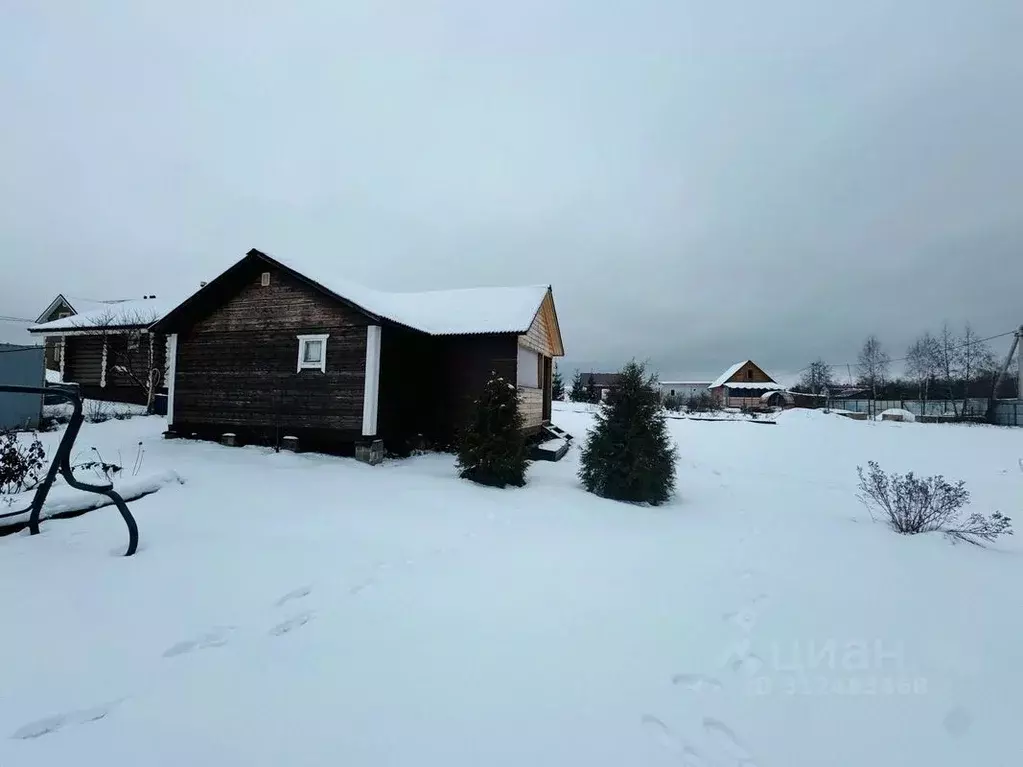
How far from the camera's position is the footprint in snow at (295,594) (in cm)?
378

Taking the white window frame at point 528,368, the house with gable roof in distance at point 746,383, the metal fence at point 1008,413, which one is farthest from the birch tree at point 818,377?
the white window frame at point 528,368

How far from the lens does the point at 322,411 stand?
440 inches

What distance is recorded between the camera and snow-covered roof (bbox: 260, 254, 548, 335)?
452 inches

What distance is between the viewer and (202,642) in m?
3.12

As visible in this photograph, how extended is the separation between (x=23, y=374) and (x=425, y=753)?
17189mm

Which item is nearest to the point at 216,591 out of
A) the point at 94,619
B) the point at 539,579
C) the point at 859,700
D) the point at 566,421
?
the point at 94,619

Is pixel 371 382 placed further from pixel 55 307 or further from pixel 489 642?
pixel 55 307

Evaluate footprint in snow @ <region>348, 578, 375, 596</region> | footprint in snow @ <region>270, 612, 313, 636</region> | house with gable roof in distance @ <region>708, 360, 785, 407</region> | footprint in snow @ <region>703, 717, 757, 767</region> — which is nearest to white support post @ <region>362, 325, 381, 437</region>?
footprint in snow @ <region>348, 578, 375, 596</region>

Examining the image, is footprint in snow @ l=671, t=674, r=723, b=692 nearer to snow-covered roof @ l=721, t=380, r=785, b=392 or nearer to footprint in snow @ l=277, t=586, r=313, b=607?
footprint in snow @ l=277, t=586, r=313, b=607

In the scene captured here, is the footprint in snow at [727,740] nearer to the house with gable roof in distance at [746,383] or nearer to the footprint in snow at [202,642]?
the footprint in snow at [202,642]

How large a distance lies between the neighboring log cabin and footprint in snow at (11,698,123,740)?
8407 millimetres

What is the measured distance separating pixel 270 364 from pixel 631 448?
30.7ft

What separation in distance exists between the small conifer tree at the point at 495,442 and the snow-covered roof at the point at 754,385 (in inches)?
2078

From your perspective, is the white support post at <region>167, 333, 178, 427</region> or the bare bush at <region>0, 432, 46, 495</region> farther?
the white support post at <region>167, 333, 178, 427</region>
